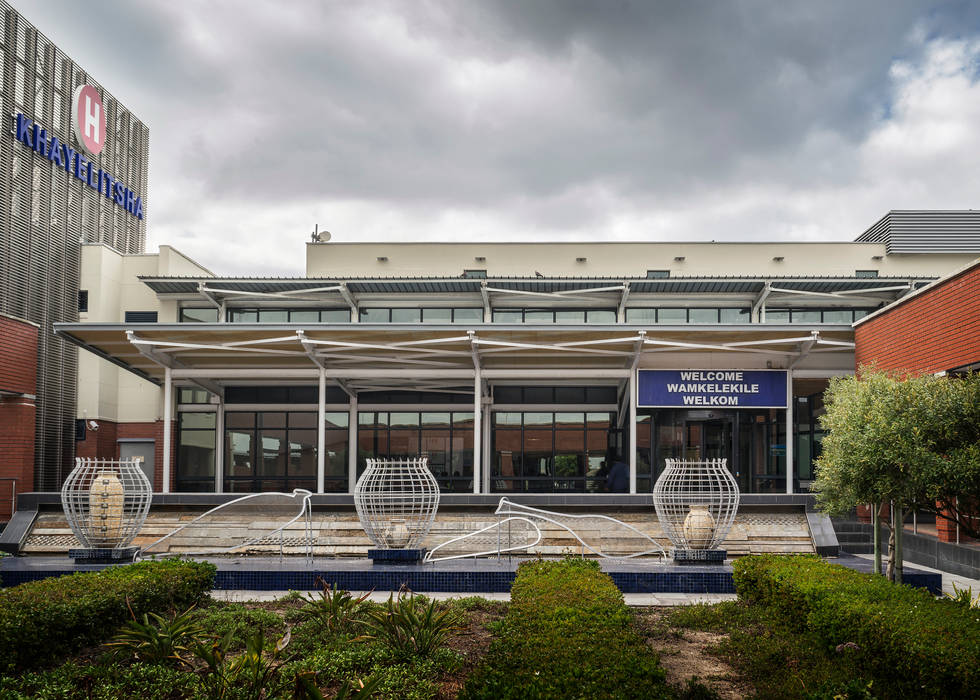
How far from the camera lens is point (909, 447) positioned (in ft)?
23.5

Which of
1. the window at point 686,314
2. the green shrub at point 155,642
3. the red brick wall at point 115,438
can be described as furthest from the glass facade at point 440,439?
the green shrub at point 155,642

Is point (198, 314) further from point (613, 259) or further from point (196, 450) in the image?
point (613, 259)

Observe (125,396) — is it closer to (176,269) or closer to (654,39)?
(176,269)

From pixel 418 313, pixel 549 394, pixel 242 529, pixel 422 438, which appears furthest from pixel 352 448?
pixel 242 529

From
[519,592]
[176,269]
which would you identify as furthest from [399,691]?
[176,269]

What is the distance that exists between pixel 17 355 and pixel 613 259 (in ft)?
56.2

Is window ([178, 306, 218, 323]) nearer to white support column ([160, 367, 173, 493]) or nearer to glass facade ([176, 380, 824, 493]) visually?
glass facade ([176, 380, 824, 493])

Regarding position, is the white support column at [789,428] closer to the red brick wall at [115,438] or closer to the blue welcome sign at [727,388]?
the blue welcome sign at [727,388]

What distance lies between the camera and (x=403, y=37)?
36.9ft

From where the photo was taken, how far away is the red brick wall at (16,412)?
57.1 feet

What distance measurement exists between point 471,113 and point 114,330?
8621 mm

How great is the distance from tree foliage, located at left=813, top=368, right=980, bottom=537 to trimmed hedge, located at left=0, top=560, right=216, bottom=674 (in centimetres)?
666

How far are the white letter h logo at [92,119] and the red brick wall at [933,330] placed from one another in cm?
2514

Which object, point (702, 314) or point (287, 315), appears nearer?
point (702, 314)
